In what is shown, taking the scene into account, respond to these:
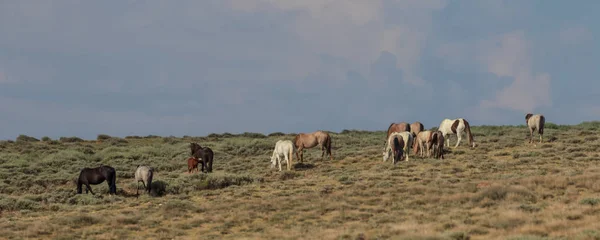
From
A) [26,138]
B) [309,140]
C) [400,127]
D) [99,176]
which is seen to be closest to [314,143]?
[309,140]

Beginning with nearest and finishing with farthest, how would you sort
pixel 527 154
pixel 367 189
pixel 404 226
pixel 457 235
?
1. pixel 457 235
2. pixel 404 226
3. pixel 367 189
4. pixel 527 154

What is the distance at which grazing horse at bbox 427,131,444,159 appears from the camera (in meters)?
32.8

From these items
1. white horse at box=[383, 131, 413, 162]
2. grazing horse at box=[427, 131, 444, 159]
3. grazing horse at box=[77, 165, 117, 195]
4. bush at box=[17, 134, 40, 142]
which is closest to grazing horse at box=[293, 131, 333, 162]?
white horse at box=[383, 131, 413, 162]

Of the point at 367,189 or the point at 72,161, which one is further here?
the point at 72,161

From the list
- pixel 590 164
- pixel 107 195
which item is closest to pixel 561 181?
pixel 590 164

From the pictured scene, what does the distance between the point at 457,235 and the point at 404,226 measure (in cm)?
174

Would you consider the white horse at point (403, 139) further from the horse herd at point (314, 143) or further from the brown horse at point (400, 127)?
the brown horse at point (400, 127)

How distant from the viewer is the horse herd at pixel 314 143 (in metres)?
28.2

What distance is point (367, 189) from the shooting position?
24797 millimetres

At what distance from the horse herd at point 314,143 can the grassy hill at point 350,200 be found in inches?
31.0

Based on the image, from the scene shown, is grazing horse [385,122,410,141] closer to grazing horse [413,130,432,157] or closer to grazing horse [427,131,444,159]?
grazing horse [413,130,432,157]

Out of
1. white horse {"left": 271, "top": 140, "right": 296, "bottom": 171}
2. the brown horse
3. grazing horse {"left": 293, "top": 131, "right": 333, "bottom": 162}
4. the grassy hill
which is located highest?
the brown horse

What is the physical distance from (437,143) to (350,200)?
12287 millimetres

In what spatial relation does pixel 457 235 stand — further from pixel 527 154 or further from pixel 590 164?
pixel 527 154
